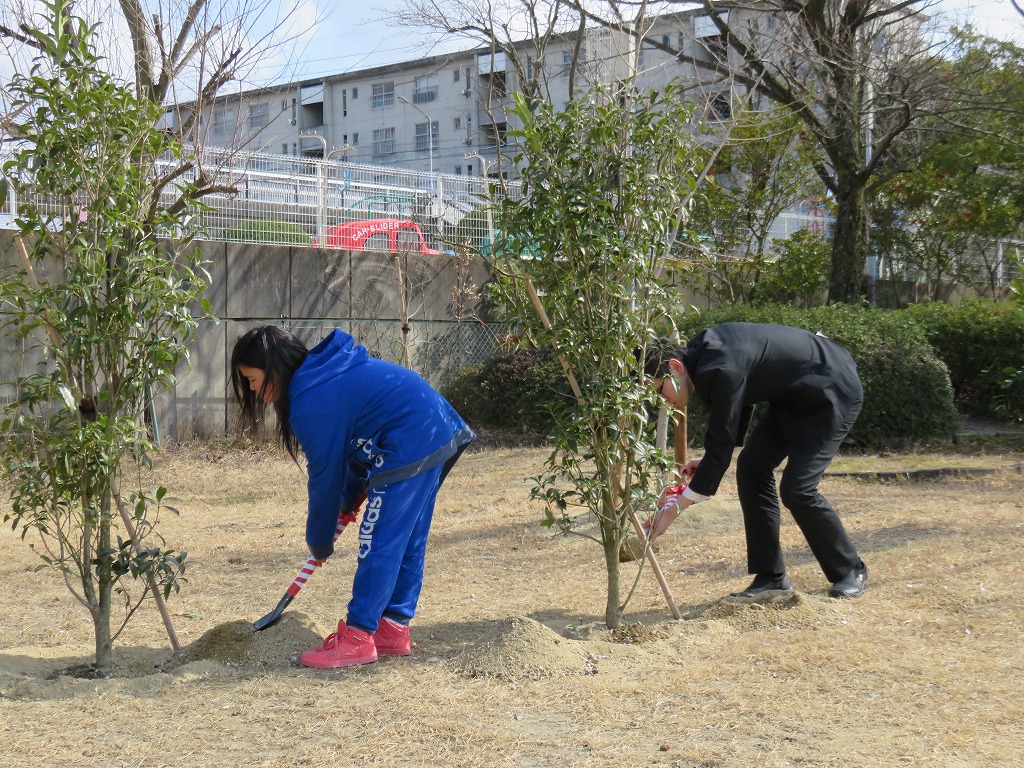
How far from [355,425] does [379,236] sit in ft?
30.2

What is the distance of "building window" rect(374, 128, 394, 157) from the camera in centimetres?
3880

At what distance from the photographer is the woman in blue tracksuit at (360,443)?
12.9 ft

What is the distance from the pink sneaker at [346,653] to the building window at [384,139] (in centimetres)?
3560

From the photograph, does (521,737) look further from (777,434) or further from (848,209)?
(848,209)

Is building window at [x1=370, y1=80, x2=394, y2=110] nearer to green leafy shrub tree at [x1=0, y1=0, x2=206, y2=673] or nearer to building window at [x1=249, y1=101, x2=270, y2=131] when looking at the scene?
building window at [x1=249, y1=101, x2=270, y2=131]

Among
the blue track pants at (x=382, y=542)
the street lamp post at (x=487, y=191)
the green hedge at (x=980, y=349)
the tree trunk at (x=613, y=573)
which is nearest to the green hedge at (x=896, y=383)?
the green hedge at (x=980, y=349)

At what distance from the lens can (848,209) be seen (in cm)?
1280

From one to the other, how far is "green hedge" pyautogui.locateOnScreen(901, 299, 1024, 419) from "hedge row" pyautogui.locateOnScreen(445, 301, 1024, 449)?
0.04ft

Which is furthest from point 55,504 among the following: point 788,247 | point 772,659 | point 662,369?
point 788,247

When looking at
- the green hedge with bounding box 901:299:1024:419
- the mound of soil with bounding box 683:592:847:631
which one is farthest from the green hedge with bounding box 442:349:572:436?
the mound of soil with bounding box 683:592:847:631

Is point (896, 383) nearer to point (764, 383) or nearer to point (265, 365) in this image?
point (764, 383)

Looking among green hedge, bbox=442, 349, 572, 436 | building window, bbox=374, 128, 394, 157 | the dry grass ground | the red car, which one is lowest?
the dry grass ground

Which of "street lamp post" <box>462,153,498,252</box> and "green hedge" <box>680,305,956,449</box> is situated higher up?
"street lamp post" <box>462,153,498,252</box>

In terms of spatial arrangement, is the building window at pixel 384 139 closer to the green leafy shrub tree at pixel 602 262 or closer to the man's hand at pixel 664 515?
the green leafy shrub tree at pixel 602 262
